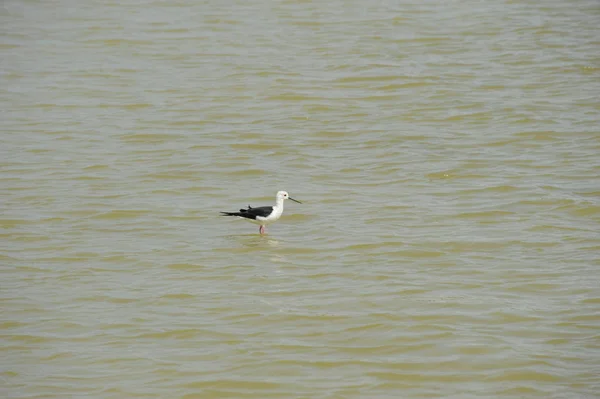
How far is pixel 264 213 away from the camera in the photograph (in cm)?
1065

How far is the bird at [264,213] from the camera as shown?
10.6 meters

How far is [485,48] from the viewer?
18312 millimetres

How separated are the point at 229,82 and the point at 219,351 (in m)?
9.75

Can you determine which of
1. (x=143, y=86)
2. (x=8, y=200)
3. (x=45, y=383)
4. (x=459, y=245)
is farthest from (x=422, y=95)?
(x=45, y=383)

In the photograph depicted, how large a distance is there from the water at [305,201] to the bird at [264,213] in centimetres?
25

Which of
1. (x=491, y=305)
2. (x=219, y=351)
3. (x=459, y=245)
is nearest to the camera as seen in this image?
(x=219, y=351)

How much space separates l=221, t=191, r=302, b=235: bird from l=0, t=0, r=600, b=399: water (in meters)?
0.25

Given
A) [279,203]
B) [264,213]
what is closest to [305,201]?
[279,203]

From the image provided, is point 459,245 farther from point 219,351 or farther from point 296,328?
point 219,351

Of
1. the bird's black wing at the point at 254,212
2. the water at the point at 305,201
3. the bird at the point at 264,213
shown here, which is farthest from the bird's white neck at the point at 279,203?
the water at the point at 305,201

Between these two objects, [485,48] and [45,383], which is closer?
[45,383]

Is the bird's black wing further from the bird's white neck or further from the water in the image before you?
the water

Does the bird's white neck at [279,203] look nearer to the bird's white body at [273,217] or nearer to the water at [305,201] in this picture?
the bird's white body at [273,217]

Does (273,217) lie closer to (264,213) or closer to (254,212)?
(264,213)
